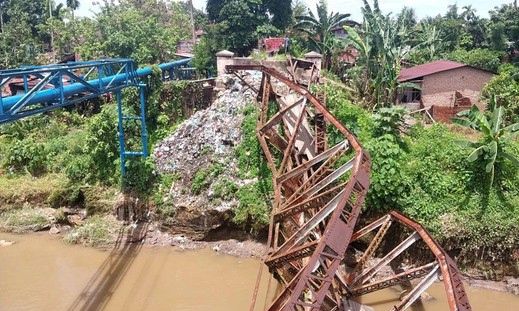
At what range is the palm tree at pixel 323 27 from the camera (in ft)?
70.0

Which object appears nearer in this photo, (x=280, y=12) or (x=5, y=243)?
(x=5, y=243)

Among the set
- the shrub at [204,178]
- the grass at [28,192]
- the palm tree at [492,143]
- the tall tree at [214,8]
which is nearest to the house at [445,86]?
the palm tree at [492,143]

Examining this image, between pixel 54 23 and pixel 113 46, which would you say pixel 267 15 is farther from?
pixel 54 23

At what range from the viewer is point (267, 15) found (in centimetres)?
2639

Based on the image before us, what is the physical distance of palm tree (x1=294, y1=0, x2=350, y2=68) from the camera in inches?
840

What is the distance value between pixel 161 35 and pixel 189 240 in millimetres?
12954

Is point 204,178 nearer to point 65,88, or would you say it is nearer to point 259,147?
point 259,147

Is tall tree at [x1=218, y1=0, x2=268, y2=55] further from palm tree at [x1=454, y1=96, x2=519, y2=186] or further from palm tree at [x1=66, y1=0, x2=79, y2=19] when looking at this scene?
palm tree at [x1=66, y1=0, x2=79, y2=19]

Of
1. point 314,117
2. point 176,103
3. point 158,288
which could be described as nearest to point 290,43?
point 176,103

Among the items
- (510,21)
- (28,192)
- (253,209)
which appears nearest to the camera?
(253,209)

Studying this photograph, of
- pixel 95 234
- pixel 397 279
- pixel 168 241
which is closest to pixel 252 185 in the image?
pixel 168 241

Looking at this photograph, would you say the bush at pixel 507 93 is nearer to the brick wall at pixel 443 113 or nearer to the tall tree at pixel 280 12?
the brick wall at pixel 443 113

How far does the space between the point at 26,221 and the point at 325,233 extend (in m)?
12.2

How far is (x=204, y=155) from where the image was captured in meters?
15.1
